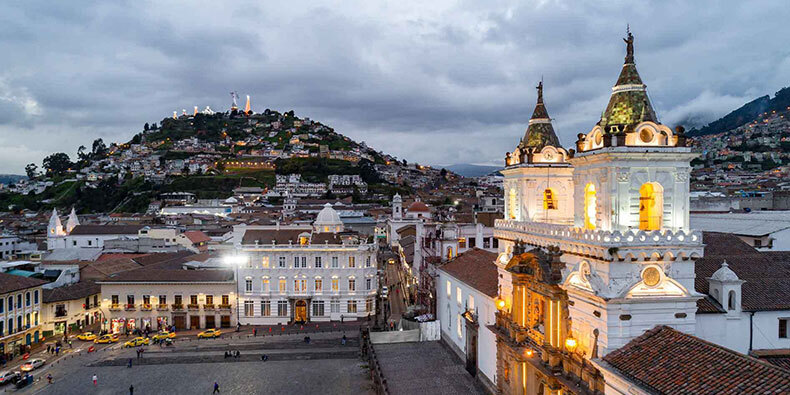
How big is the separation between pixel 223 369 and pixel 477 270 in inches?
743

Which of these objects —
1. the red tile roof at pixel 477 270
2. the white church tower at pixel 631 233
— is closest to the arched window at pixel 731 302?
the white church tower at pixel 631 233

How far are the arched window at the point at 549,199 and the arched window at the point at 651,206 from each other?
7139 mm

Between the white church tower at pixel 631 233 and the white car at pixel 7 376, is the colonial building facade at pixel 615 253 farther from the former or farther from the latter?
the white car at pixel 7 376

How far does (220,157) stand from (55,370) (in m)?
163

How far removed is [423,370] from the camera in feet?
99.1

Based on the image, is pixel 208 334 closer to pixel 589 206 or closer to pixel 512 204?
pixel 512 204

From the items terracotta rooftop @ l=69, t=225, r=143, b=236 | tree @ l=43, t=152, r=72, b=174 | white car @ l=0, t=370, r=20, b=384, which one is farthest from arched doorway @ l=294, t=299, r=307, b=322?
tree @ l=43, t=152, r=72, b=174

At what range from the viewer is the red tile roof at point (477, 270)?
26.9 metres

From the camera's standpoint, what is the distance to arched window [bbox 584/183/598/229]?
1750 cm

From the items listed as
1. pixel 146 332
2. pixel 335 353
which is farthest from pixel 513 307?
pixel 146 332

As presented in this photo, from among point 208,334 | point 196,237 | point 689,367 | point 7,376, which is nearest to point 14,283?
point 7,376

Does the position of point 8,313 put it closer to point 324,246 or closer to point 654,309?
point 324,246

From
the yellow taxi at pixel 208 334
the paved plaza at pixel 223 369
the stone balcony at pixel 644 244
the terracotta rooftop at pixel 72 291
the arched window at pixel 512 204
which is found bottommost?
the paved plaza at pixel 223 369

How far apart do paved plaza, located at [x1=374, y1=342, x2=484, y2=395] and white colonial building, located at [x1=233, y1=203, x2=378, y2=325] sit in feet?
37.2
